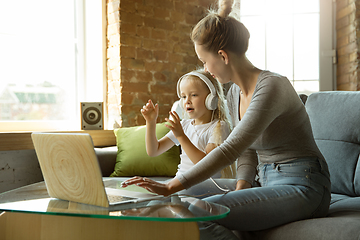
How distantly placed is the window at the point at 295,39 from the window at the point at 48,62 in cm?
148

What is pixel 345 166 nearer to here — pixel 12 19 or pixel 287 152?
pixel 287 152

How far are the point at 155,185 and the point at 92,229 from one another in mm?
224

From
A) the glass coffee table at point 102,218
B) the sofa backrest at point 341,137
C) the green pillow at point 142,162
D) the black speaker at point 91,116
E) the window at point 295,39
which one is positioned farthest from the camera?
the window at point 295,39

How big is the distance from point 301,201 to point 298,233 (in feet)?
0.38

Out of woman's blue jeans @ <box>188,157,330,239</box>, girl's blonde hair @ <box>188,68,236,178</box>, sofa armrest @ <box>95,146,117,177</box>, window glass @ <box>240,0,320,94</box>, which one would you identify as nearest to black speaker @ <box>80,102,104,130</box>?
sofa armrest @ <box>95,146,117,177</box>

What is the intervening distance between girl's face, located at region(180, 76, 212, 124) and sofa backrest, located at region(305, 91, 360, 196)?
2.01ft

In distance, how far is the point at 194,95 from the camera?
6.69ft

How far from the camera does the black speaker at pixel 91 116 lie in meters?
3.01

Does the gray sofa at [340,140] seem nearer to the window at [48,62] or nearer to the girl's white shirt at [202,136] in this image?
the girl's white shirt at [202,136]

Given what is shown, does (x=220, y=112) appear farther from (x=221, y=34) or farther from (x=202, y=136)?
(x=221, y=34)

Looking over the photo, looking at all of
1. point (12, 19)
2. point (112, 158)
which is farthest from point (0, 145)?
point (12, 19)

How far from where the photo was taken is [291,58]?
3543 millimetres

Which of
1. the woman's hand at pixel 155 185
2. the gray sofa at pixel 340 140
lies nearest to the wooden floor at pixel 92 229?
the woman's hand at pixel 155 185

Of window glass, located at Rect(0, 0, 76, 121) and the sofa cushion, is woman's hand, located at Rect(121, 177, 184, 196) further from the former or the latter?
window glass, located at Rect(0, 0, 76, 121)
